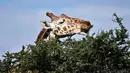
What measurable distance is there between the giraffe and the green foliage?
1735 millimetres

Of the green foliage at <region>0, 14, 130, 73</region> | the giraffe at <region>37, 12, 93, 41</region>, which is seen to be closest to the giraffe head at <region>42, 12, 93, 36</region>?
the giraffe at <region>37, 12, 93, 41</region>

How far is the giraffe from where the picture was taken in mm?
15797

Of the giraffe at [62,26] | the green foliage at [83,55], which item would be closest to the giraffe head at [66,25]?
the giraffe at [62,26]

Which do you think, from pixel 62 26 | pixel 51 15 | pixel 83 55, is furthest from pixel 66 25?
pixel 83 55

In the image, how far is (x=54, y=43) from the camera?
1401 cm

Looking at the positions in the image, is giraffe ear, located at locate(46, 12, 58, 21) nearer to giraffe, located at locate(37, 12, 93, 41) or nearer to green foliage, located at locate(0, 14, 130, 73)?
giraffe, located at locate(37, 12, 93, 41)

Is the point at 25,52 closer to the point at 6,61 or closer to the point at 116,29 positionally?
the point at 6,61

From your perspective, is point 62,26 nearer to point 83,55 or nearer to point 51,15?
point 51,15

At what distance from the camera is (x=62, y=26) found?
637 inches

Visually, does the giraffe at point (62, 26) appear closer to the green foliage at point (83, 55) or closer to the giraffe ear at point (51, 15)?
the giraffe ear at point (51, 15)

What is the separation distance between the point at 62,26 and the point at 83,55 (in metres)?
3.07

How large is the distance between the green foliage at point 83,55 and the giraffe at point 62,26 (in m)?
1.73

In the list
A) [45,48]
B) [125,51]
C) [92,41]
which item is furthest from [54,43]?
[125,51]

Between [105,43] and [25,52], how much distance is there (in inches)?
103
